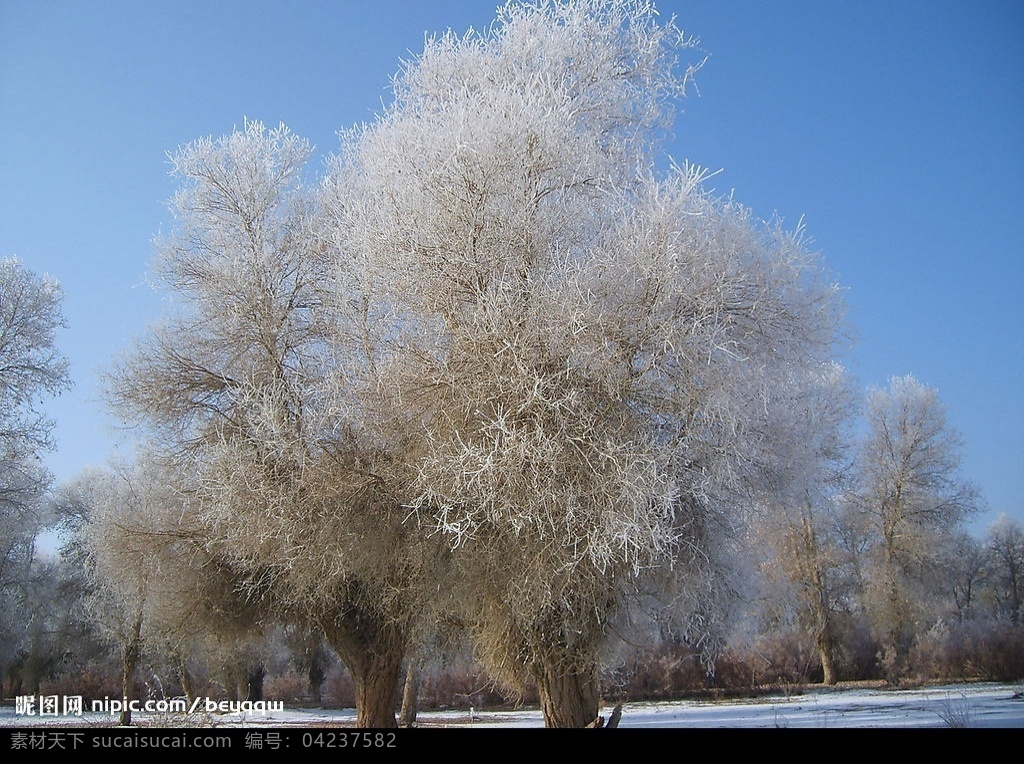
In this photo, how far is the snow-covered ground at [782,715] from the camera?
9.22 metres

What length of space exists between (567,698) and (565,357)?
454cm

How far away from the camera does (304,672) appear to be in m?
19.6

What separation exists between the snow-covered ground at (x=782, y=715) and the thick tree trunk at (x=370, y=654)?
891 millimetres

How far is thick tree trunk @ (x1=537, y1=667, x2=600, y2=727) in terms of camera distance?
9938 mm

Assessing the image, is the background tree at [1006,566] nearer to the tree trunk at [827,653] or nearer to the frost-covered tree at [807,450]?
the frost-covered tree at [807,450]

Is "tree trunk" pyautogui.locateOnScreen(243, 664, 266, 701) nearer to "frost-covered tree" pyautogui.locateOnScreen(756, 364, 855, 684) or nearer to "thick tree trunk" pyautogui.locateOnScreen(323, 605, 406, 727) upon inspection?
"thick tree trunk" pyautogui.locateOnScreen(323, 605, 406, 727)

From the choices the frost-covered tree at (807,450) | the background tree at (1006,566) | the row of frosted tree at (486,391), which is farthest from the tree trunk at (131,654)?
the background tree at (1006,566)

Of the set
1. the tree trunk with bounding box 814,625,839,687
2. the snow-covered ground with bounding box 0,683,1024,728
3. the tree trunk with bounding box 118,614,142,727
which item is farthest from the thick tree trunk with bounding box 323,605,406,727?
the tree trunk with bounding box 814,625,839,687

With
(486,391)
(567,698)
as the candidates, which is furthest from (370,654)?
(486,391)

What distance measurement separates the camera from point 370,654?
1328cm

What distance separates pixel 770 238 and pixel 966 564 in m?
12.1

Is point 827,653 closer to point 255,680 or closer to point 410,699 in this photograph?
point 410,699

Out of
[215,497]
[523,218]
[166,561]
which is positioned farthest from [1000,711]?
[166,561]
